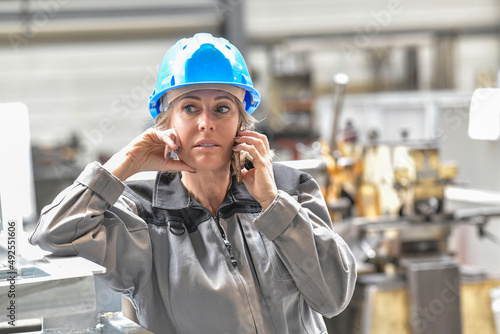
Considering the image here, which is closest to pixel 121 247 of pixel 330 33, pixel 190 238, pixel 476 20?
pixel 190 238

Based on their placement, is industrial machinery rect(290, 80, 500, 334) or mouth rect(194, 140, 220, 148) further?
industrial machinery rect(290, 80, 500, 334)

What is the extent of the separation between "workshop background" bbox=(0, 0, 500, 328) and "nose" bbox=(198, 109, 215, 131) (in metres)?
3.90

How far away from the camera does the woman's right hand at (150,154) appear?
4.30 feet

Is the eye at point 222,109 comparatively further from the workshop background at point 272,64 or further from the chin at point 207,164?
the workshop background at point 272,64

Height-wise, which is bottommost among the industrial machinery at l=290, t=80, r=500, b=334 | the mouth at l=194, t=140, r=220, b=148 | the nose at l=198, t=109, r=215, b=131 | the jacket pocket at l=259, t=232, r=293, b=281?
the industrial machinery at l=290, t=80, r=500, b=334

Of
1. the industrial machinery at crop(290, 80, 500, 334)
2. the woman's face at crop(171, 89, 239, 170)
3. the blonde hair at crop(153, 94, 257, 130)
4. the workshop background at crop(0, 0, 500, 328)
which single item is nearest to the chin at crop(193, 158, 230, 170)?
the woman's face at crop(171, 89, 239, 170)

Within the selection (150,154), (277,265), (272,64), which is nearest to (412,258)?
(277,265)

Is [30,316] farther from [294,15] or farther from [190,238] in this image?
[294,15]

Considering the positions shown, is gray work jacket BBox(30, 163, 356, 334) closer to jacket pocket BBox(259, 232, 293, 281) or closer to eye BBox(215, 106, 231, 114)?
jacket pocket BBox(259, 232, 293, 281)

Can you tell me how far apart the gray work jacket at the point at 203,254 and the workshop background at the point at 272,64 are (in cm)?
388

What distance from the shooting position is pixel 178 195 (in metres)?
1.36

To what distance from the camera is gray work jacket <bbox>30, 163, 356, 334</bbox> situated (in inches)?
48.8

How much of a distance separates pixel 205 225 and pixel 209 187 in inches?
3.7

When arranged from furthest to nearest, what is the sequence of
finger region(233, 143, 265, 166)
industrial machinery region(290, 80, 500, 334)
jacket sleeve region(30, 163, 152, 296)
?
1. industrial machinery region(290, 80, 500, 334)
2. finger region(233, 143, 265, 166)
3. jacket sleeve region(30, 163, 152, 296)
